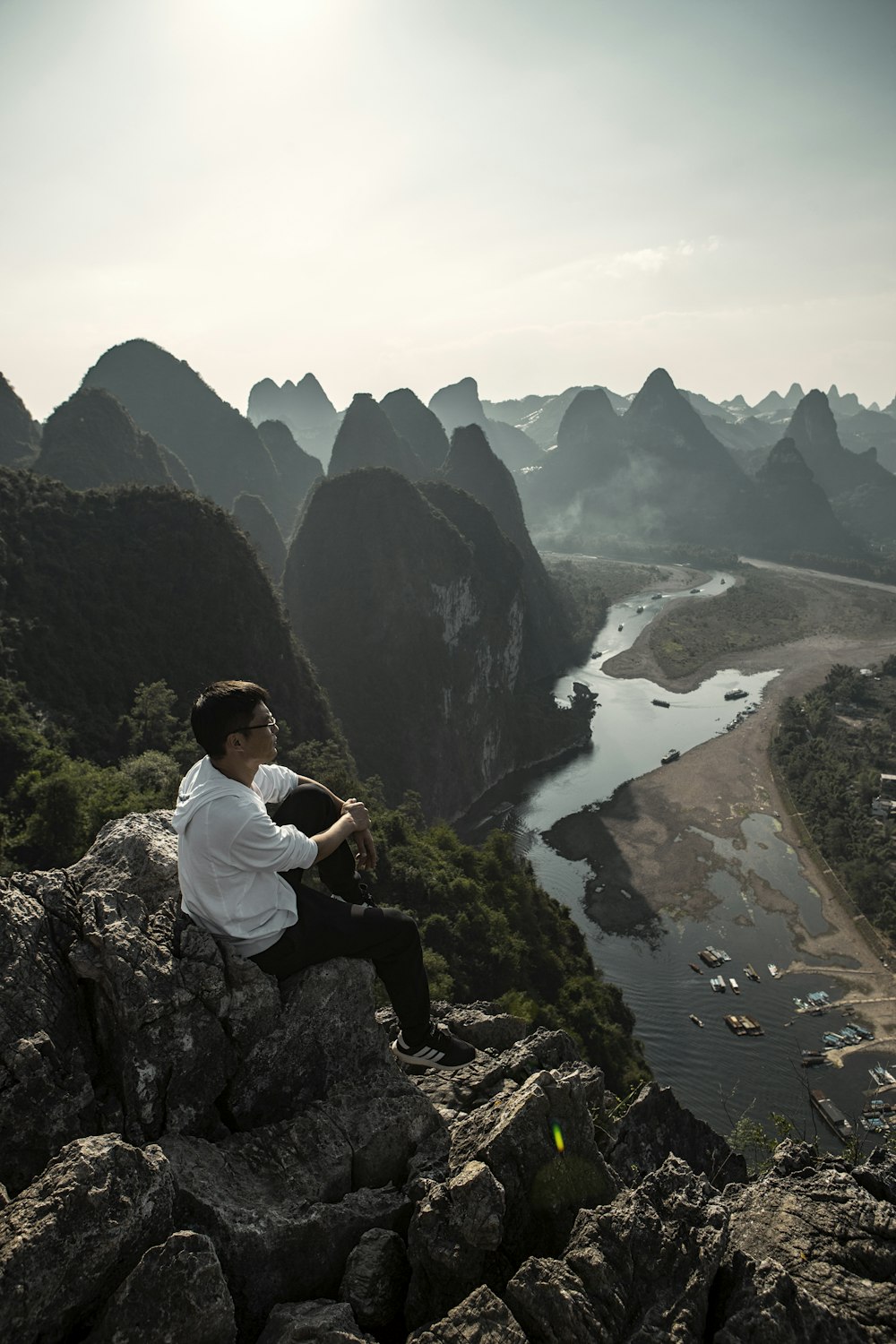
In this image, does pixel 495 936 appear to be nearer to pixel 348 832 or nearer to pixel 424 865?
pixel 424 865

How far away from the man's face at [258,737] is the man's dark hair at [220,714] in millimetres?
40

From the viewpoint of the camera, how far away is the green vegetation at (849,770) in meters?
38.2

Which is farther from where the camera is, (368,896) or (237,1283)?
(368,896)

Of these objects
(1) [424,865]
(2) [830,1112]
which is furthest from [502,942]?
(2) [830,1112]

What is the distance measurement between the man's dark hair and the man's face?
0.04 meters

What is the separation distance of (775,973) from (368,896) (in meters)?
33.4

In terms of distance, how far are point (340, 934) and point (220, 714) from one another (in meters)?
1.70

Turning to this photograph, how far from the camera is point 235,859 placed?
171 inches

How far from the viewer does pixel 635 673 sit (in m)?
83.8

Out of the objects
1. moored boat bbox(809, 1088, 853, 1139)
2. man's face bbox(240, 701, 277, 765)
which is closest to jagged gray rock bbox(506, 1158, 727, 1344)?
man's face bbox(240, 701, 277, 765)

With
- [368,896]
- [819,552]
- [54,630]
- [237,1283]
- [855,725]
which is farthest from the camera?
[819,552]

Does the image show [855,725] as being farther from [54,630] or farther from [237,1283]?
[237,1283]

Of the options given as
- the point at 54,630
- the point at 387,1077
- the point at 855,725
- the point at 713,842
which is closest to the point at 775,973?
the point at 713,842

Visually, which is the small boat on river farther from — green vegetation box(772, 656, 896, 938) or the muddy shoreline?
green vegetation box(772, 656, 896, 938)
